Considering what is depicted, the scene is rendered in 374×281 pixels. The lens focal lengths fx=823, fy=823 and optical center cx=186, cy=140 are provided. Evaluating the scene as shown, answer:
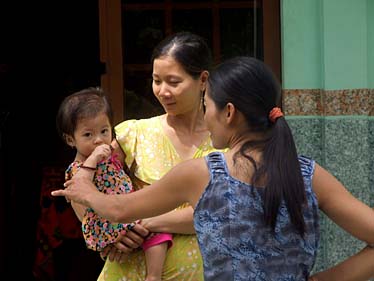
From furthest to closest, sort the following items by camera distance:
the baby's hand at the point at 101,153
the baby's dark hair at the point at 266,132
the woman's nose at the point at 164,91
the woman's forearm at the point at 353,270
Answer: the woman's nose at the point at 164,91 < the baby's hand at the point at 101,153 < the woman's forearm at the point at 353,270 < the baby's dark hair at the point at 266,132

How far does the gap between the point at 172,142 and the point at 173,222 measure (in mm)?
331

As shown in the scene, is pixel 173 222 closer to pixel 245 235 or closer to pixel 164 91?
pixel 164 91

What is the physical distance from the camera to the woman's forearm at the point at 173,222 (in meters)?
3.00

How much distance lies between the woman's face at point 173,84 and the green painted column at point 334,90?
46.6 inches

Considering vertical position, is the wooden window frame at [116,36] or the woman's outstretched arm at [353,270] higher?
the wooden window frame at [116,36]

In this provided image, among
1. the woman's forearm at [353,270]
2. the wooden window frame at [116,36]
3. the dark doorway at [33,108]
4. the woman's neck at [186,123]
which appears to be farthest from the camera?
the dark doorway at [33,108]

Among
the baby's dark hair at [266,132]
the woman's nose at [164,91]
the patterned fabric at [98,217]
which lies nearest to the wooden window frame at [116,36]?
the woman's nose at [164,91]

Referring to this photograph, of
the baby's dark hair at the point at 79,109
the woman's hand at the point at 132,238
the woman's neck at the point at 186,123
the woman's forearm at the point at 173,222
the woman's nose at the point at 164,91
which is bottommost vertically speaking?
the woman's hand at the point at 132,238

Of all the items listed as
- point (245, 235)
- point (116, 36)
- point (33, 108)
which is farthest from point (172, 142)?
point (33, 108)

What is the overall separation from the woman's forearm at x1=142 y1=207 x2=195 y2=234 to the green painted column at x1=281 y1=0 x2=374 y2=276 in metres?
1.31

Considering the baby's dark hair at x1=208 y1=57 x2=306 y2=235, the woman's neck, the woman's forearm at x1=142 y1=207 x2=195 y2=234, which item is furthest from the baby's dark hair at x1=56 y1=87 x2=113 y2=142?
the baby's dark hair at x1=208 y1=57 x2=306 y2=235

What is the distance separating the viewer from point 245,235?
2338 millimetres

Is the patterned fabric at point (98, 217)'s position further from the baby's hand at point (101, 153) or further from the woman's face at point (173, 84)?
the woman's face at point (173, 84)

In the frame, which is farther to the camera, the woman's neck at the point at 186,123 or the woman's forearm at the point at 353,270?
the woman's neck at the point at 186,123
